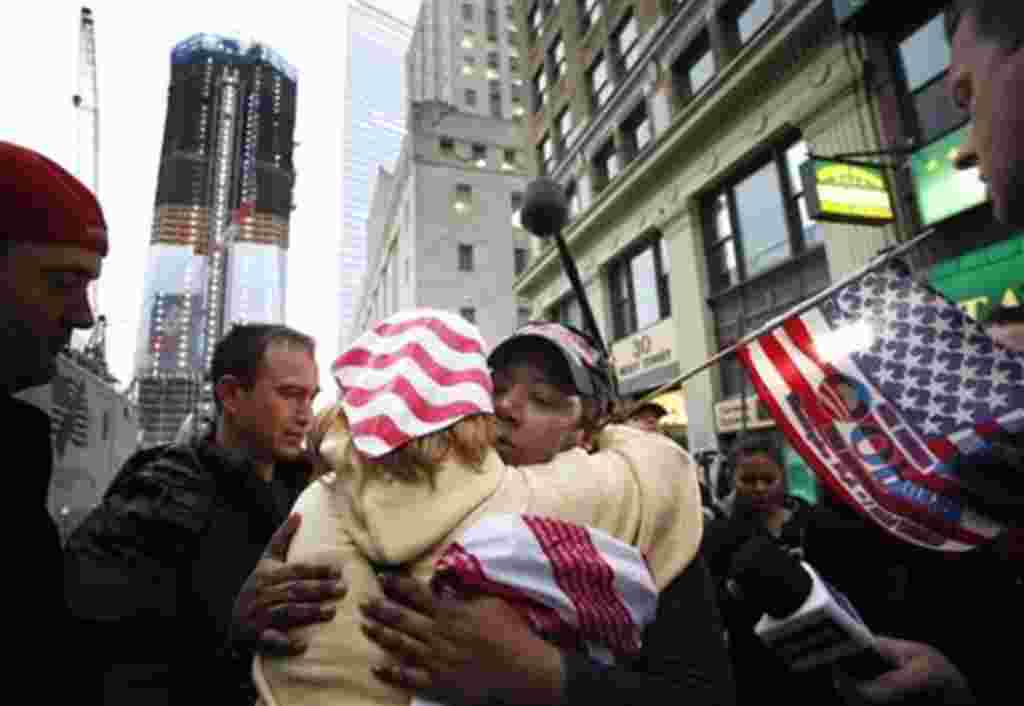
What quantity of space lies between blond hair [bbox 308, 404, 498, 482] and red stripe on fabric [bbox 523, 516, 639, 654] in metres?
0.23

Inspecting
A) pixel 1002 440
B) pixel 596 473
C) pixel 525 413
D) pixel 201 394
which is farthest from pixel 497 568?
pixel 201 394

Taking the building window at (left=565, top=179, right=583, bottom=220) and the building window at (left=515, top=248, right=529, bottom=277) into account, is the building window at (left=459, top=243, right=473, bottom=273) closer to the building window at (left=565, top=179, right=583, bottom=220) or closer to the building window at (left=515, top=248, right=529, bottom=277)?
the building window at (left=515, top=248, right=529, bottom=277)

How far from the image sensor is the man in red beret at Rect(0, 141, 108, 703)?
1.63 meters

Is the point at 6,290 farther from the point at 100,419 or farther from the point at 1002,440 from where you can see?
the point at 100,419

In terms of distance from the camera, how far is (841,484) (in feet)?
10.7

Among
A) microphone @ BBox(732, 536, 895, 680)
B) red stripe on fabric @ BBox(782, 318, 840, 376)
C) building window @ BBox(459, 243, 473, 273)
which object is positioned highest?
building window @ BBox(459, 243, 473, 273)

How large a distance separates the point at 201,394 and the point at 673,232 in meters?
99.7

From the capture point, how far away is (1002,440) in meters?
3.03

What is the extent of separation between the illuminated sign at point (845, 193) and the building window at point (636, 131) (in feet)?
27.7

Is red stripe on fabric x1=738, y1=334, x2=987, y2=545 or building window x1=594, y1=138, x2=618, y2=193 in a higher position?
building window x1=594, y1=138, x2=618, y2=193

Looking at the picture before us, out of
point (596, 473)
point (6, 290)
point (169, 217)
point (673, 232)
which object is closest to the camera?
point (596, 473)

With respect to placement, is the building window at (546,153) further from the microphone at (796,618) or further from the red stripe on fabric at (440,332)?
the microphone at (796,618)

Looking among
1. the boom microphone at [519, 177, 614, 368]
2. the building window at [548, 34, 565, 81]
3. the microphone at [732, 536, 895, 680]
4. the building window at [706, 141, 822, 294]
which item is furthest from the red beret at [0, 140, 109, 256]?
the building window at [548, 34, 565, 81]

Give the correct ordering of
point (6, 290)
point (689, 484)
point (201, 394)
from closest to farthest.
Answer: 1. point (689, 484)
2. point (6, 290)
3. point (201, 394)
